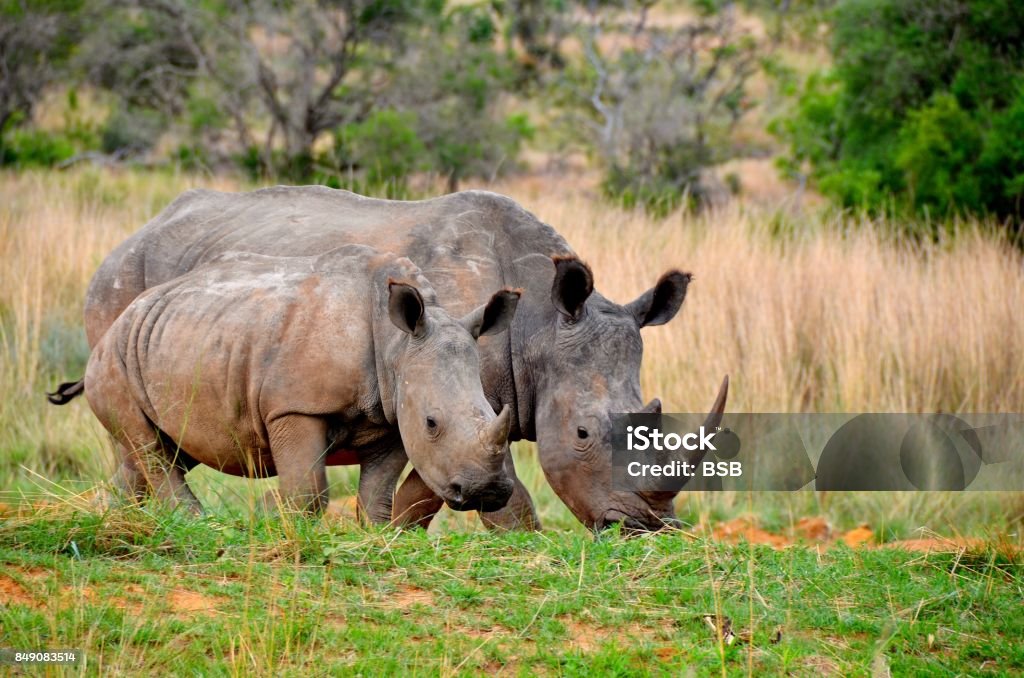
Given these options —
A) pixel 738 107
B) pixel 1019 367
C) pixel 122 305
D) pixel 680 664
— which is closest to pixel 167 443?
pixel 122 305

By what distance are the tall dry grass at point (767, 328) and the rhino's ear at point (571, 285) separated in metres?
3.42

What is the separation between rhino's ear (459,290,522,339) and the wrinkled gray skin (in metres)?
0.30

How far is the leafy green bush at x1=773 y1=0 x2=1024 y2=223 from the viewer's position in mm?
14852

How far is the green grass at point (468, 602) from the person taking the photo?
4.24 meters

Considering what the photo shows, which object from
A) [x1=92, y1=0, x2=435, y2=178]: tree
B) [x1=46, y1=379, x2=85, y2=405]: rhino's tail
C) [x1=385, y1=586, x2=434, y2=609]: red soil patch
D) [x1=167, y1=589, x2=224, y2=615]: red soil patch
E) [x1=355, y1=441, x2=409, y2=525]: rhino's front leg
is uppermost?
[x1=92, y1=0, x2=435, y2=178]: tree

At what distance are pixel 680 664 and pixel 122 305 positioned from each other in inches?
154

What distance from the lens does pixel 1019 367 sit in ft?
31.9

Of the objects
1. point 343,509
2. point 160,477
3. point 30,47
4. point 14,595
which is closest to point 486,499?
point 343,509

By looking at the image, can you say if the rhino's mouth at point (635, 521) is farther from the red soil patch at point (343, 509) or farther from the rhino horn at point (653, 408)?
the red soil patch at point (343, 509)

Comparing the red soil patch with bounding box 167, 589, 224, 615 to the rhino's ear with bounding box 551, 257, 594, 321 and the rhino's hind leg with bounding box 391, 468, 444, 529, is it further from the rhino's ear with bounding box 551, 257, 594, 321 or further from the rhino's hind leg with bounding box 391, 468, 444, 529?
the rhino's ear with bounding box 551, 257, 594, 321

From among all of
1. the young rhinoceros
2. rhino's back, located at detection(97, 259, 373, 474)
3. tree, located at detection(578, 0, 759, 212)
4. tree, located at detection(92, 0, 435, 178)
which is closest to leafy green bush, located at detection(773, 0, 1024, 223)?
tree, located at detection(578, 0, 759, 212)

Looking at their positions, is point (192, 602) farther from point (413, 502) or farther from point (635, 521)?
point (635, 521)

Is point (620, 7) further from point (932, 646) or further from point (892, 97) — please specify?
point (932, 646)

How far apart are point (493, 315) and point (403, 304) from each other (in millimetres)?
502
